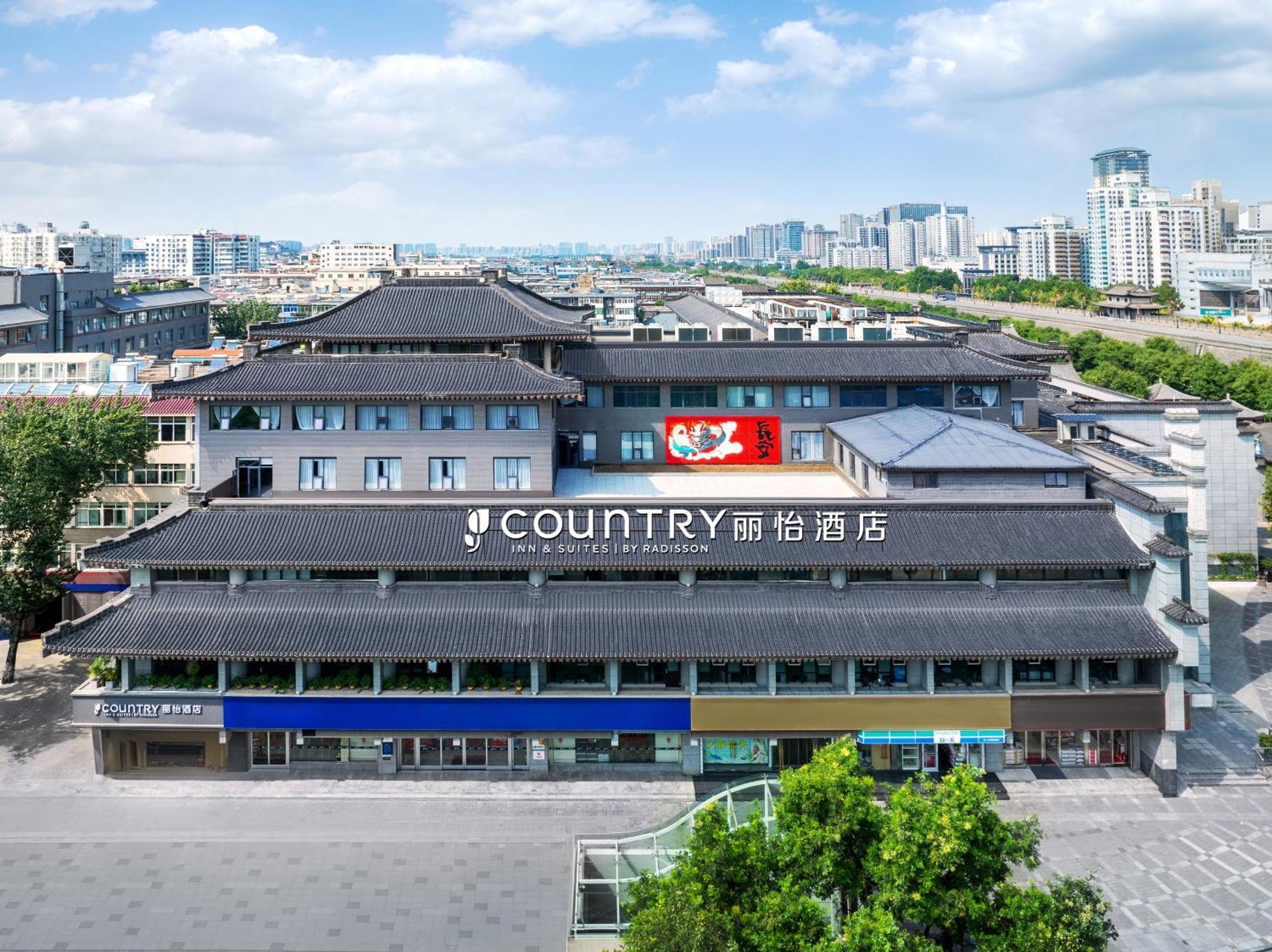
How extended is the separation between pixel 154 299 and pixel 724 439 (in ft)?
302

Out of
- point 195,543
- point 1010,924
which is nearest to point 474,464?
point 195,543

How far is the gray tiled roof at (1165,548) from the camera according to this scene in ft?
127

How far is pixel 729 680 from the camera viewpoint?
135 feet

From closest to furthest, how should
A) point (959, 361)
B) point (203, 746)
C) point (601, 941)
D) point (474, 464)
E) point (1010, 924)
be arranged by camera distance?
point (1010, 924), point (601, 941), point (203, 746), point (474, 464), point (959, 361)

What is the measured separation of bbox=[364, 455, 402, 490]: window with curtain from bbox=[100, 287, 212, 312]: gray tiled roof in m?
76.4

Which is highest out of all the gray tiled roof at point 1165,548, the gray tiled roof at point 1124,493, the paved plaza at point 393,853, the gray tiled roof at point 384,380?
the gray tiled roof at point 384,380

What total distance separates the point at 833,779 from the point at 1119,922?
40.6 feet

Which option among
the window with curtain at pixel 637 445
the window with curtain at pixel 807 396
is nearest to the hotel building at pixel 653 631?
the window with curtain at pixel 807 396

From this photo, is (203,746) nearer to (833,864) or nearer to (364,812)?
(364,812)

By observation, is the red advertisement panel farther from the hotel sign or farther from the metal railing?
the hotel sign

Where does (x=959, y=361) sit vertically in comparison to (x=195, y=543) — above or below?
above

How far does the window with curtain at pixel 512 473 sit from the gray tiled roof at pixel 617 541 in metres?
6.03

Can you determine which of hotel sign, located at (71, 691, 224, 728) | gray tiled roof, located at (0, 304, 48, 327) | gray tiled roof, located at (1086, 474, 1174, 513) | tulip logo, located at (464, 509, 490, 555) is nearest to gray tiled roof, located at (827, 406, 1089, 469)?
gray tiled roof, located at (1086, 474, 1174, 513)

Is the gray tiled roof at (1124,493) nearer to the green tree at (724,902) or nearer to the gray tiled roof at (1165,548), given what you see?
the gray tiled roof at (1165,548)
